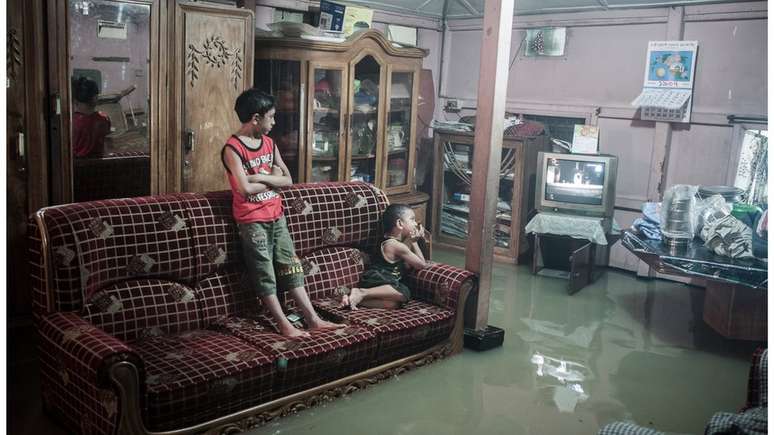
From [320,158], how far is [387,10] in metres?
1.58

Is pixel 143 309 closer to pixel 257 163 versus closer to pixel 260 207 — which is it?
pixel 260 207

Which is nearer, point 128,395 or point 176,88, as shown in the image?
point 128,395

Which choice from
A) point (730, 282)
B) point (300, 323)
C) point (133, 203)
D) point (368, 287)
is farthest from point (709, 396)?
point (133, 203)

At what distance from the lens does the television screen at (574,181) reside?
5555mm

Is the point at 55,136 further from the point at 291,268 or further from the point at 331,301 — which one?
the point at 331,301

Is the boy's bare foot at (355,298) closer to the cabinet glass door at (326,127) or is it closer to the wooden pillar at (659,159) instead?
the cabinet glass door at (326,127)

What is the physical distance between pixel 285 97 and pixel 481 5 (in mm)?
2175

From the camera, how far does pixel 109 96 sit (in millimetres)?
3760

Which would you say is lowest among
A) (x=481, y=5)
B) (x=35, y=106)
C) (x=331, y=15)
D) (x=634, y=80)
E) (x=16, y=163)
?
(x=16, y=163)

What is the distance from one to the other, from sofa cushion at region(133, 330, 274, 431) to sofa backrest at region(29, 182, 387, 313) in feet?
1.03

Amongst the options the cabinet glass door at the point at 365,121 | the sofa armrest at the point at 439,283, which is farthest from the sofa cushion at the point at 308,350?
the cabinet glass door at the point at 365,121

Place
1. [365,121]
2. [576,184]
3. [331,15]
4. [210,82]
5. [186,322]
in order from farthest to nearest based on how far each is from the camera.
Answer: [576,184], [365,121], [331,15], [210,82], [186,322]

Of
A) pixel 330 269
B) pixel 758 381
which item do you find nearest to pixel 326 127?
pixel 330 269

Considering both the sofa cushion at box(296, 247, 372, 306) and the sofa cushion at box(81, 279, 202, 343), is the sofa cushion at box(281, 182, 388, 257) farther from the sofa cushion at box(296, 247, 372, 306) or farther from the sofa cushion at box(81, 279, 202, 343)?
the sofa cushion at box(81, 279, 202, 343)
